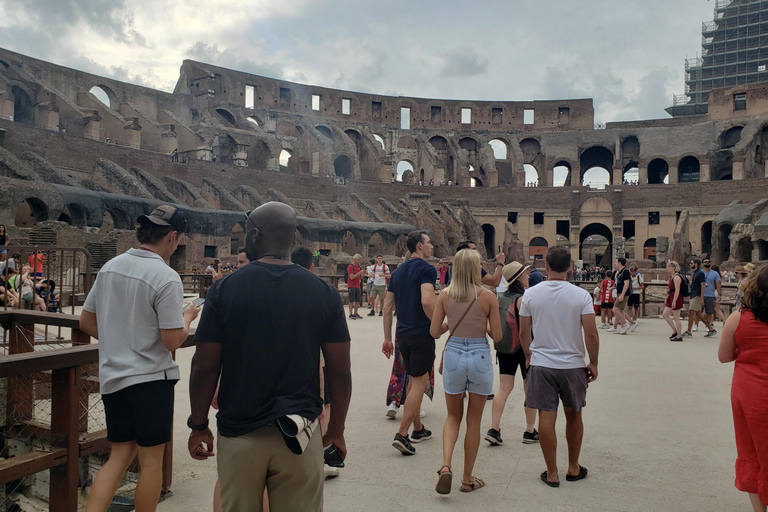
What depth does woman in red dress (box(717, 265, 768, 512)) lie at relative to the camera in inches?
117

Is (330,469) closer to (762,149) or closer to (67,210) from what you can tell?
(67,210)

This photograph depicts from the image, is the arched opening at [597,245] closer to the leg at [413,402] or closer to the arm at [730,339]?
the leg at [413,402]

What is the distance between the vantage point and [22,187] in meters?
18.1

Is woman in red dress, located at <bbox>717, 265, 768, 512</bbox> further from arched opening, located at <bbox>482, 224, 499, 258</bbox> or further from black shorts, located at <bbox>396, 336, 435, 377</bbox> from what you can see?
arched opening, located at <bbox>482, 224, 499, 258</bbox>

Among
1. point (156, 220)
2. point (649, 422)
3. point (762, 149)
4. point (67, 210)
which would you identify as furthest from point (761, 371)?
point (762, 149)

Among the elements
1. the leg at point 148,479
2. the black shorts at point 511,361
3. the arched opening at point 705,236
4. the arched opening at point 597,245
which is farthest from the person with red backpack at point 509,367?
the arched opening at point 705,236

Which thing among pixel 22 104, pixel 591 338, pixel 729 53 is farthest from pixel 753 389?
pixel 729 53

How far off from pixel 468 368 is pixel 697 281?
8.43m

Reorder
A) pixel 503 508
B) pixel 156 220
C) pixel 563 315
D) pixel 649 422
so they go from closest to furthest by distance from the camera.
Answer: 1. pixel 156 220
2. pixel 503 508
3. pixel 563 315
4. pixel 649 422

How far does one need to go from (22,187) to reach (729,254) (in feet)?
107

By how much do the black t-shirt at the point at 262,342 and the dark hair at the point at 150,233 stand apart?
31.6 inches

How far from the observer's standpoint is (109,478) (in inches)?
107

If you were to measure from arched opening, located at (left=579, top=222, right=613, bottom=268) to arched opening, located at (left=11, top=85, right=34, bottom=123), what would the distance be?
3314 centimetres

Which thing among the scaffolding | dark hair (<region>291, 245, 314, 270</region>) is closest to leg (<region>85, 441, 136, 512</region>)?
dark hair (<region>291, 245, 314, 270</region>)
